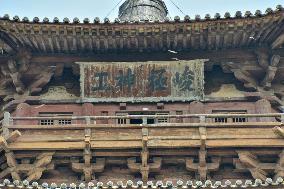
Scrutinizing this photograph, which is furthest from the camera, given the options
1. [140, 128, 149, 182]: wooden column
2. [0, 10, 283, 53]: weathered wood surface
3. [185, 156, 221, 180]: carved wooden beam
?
[0, 10, 283, 53]: weathered wood surface

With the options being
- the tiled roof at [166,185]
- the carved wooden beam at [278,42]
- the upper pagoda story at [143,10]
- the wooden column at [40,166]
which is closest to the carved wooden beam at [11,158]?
the wooden column at [40,166]

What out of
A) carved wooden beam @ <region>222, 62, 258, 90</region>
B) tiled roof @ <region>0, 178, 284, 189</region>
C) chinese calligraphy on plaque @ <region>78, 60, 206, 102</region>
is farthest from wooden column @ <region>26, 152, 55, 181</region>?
carved wooden beam @ <region>222, 62, 258, 90</region>

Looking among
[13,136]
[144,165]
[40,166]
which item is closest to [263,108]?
[144,165]

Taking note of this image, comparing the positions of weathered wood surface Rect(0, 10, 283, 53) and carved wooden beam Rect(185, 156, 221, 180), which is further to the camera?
weathered wood surface Rect(0, 10, 283, 53)

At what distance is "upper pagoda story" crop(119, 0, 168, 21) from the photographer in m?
26.0

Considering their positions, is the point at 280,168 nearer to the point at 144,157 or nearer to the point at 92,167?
the point at 144,157

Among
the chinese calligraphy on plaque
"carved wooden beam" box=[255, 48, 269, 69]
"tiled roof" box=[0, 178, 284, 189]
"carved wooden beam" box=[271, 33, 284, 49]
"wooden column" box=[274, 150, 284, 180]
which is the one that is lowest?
"tiled roof" box=[0, 178, 284, 189]

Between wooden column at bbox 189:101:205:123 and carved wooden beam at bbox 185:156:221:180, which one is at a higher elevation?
wooden column at bbox 189:101:205:123

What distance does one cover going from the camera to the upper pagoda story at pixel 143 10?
85.3ft

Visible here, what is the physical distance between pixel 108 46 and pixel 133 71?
0.99 metres

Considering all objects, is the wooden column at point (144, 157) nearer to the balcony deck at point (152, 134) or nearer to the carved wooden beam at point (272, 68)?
the balcony deck at point (152, 134)

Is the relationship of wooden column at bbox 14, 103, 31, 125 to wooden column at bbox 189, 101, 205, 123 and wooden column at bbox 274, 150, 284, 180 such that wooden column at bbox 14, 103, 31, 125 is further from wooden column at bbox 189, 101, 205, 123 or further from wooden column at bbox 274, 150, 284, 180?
wooden column at bbox 274, 150, 284, 180

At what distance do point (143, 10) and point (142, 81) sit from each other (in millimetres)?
5905

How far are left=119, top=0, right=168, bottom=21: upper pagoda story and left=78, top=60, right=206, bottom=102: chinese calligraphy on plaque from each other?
17.2 feet
